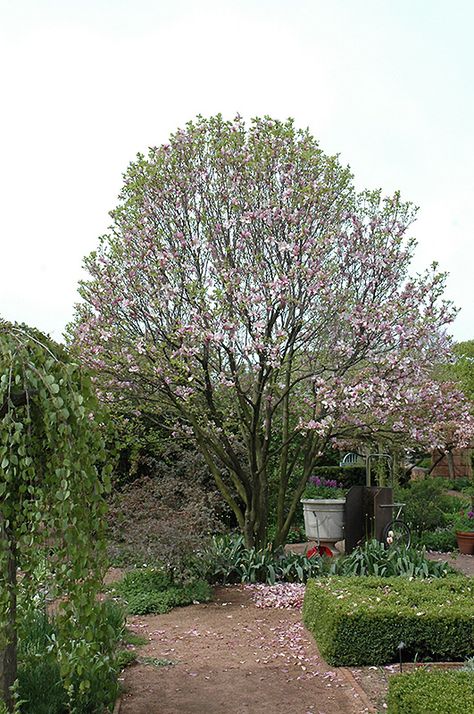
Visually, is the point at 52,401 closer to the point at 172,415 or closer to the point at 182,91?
the point at 182,91

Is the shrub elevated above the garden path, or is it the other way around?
the shrub

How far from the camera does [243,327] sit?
777cm

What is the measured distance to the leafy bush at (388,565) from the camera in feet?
23.9

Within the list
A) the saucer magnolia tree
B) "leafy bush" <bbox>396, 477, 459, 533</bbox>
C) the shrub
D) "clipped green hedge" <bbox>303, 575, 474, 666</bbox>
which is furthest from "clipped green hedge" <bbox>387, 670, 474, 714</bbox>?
"leafy bush" <bbox>396, 477, 459, 533</bbox>

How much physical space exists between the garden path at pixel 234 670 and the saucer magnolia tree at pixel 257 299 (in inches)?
82.4

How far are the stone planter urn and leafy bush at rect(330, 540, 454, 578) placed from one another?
1867 millimetres

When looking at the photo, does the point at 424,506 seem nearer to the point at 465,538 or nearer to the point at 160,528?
the point at 465,538

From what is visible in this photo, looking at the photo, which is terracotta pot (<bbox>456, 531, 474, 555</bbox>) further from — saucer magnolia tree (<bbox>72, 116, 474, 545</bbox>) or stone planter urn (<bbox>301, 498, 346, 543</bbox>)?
saucer magnolia tree (<bbox>72, 116, 474, 545</bbox>)

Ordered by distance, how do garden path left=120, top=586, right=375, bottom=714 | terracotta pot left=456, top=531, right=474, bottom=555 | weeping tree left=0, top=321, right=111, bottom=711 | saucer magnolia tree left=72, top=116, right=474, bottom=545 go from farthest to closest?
terracotta pot left=456, top=531, right=474, bottom=555 < saucer magnolia tree left=72, top=116, right=474, bottom=545 < garden path left=120, top=586, right=375, bottom=714 < weeping tree left=0, top=321, right=111, bottom=711

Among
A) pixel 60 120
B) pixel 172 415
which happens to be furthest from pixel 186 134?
pixel 172 415

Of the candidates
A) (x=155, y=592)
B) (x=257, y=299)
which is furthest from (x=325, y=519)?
(x=257, y=299)

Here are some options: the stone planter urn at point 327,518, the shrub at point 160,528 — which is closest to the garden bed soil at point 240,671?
the shrub at point 160,528

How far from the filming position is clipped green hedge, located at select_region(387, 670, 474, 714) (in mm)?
3225

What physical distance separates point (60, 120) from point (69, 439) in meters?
4.17
